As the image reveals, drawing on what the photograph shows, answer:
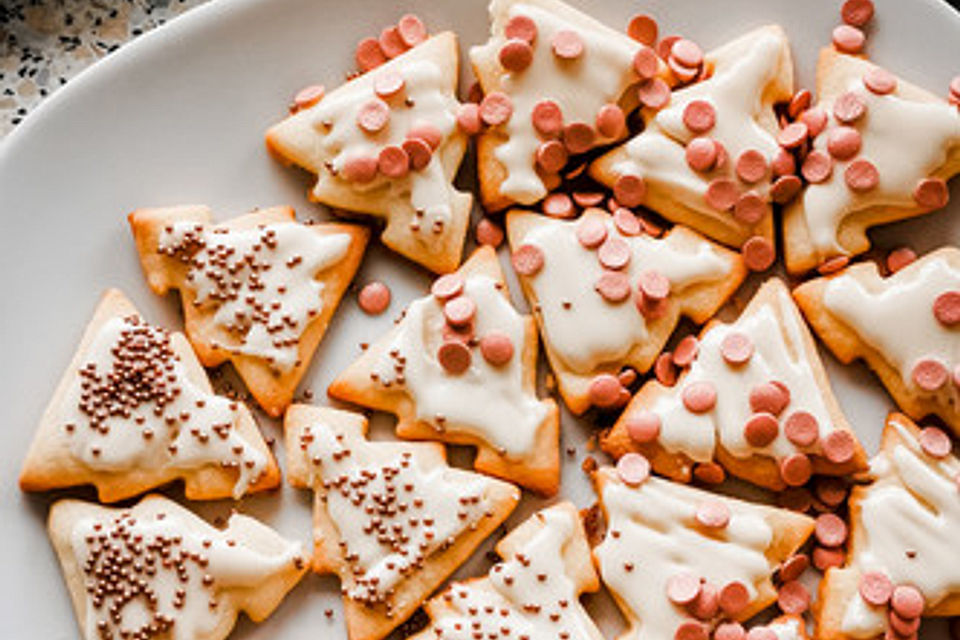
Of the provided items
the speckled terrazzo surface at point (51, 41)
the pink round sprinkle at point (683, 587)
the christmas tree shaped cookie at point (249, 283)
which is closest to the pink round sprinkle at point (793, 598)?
the pink round sprinkle at point (683, 587)

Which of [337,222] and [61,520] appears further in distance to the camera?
[337,222]

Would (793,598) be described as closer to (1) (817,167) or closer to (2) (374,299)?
(1) (817,167)

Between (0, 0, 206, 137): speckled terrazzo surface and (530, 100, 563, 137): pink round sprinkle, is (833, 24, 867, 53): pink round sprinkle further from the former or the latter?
(0, 0, 206, 137): speckled terrazzo surface

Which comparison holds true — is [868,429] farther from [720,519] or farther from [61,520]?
[61,520]

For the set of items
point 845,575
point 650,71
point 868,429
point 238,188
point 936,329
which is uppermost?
point 650,71

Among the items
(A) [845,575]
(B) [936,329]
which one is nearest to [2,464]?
(A) [845,575]

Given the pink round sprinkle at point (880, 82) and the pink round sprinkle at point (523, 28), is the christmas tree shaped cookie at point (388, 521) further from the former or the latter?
the pink round sprinkle at point (880, 82)
